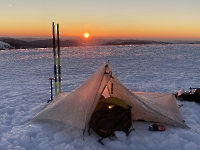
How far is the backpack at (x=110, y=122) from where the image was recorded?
523 centimetres

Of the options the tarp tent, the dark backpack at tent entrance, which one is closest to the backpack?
the dark backpack at tent entrance

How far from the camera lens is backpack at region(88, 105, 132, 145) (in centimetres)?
523

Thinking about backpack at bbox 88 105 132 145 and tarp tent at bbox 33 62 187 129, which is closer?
backpack at bbox 88 105 132 145

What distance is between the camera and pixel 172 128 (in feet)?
19.2

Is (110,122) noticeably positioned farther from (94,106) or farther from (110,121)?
(94,106)

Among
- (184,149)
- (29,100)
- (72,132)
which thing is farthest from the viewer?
(29,100)

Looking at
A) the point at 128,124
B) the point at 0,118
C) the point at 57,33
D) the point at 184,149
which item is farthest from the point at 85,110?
the point at 57,33

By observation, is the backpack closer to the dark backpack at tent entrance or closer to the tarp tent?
the dark backpack at tent entrance

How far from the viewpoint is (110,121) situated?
17.3 feet

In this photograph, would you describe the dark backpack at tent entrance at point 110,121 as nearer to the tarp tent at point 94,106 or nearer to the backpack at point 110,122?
the backpack at point 110,122

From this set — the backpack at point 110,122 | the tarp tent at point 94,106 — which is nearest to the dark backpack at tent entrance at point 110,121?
the backpack at point 110,122

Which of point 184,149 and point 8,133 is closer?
point 184,149

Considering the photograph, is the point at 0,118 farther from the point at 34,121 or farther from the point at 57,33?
the point at 57,33

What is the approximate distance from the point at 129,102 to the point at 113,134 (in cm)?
120
